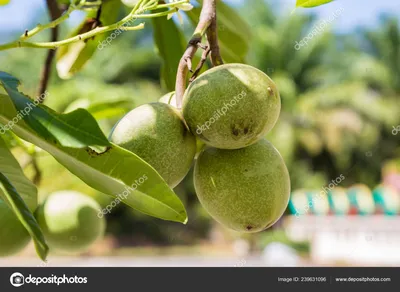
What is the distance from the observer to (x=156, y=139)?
78cm

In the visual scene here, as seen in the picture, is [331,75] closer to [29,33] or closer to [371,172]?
[371,172]

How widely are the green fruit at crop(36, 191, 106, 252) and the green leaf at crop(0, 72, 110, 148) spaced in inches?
23.7

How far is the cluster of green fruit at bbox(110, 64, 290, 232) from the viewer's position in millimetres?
764

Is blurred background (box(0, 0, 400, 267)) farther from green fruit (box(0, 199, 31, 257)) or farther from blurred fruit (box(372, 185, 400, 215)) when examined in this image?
green fruit (box(0, 199, 31, 257))

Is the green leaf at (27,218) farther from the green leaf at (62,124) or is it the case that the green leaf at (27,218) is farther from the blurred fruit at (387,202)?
the blurred fruit at (387,202)

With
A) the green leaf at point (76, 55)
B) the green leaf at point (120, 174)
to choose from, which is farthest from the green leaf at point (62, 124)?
the green leaf at point (76, 55)

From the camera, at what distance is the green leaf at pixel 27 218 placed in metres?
0.63

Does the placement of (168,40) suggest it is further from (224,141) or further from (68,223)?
(224,141)

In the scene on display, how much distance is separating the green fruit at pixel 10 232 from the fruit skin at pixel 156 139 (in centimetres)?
45

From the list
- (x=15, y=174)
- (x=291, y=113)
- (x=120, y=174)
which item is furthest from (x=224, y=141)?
(x=291, y=113)

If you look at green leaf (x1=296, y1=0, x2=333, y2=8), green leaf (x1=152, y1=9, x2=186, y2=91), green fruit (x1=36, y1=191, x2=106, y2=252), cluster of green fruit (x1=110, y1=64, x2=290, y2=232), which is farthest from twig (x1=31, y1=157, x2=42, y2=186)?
green leaf (x1=296, y1=0, x2=333, y2=8)
